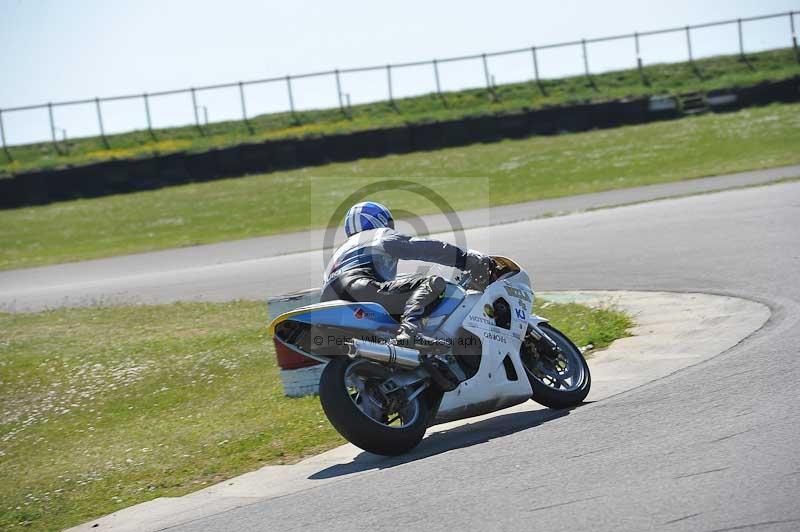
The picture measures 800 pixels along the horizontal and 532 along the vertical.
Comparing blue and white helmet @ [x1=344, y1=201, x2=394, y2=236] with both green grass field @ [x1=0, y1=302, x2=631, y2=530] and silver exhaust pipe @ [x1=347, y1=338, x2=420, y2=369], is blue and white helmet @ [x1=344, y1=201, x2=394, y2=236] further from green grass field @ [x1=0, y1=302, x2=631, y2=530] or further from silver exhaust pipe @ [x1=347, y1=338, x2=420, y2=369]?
green grass field @ [x1=0, y1=302, x2=631, y2=530]

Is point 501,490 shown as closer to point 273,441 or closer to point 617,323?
point 273,441

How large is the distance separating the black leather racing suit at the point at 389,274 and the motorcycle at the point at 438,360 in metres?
0.14

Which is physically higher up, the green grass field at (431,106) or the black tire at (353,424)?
the green grass field at (431,106)

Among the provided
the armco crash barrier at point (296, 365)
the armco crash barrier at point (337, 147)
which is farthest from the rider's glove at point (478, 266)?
the armco crash barrier at point (337, 147)

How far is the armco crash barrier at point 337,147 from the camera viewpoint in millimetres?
32281

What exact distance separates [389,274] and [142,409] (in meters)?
3.55

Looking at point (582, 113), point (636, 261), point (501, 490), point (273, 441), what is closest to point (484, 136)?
point (582, 113)

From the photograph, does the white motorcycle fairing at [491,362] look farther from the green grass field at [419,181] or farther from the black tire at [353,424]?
the green grass field at [419,181]

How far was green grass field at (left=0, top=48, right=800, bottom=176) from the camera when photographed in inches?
1469

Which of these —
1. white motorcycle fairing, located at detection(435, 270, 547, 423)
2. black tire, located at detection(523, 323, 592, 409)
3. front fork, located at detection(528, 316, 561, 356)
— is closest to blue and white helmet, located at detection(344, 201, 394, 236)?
white motorcycle fairing, located at detection(435, 270, 547, 423)

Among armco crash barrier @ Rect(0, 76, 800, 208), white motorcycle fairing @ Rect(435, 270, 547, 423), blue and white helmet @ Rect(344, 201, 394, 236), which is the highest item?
armco crash barrier @ Rect(0, 76, 800, 208)

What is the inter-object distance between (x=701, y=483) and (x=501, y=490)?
97cm

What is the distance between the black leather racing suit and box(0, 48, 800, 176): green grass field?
1169 inches

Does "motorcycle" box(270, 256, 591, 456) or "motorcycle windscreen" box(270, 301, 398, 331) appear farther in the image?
"motorcycle windscreen" box(270, 301, 398, 331)
